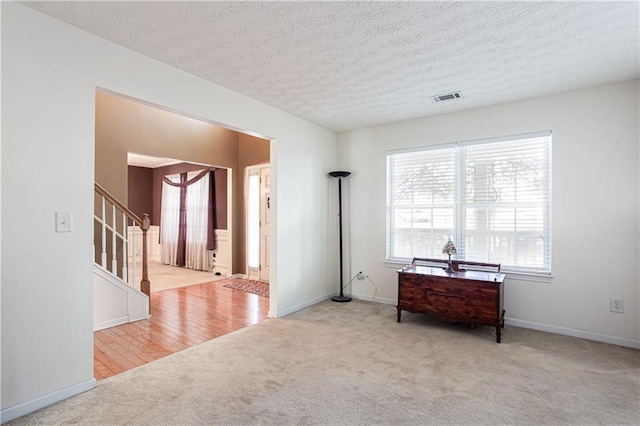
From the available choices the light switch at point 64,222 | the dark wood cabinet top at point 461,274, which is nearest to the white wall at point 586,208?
the dark wood cabinet top at point 461,274

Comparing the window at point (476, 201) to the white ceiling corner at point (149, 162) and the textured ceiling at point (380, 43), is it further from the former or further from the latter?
the white ceiling corner at point (149, 162)

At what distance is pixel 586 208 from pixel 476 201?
3.26 feet

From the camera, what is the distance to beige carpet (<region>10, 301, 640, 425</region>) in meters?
1.98

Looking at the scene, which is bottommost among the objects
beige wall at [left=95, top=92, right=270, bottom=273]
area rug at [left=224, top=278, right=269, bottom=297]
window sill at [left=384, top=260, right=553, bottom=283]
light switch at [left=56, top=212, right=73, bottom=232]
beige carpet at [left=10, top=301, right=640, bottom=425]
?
area rug at [left=224, top=278, right=269, bottom=297]

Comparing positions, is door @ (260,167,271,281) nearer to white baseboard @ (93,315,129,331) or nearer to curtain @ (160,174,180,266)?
white baseboard @ (93,315,129,331)

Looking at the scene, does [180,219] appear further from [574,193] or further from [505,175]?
[574,193]

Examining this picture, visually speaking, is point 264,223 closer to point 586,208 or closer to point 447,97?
point 447,97

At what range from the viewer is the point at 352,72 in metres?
2.86

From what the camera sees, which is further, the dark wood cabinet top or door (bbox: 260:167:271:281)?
door (bbox: 260:167:271:281)

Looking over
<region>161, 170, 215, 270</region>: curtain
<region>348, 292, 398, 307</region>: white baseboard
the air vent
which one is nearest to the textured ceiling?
the air vent

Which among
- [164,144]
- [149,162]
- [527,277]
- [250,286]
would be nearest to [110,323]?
[250,286]

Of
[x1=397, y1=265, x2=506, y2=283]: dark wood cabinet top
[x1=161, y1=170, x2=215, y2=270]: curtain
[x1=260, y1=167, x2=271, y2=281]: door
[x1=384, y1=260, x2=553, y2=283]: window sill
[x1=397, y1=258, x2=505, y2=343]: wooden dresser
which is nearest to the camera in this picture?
[x1=397, y1=258, x2=505, y2=343]: wooden dresser

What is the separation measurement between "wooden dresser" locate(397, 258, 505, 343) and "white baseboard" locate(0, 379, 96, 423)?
9.34 ft

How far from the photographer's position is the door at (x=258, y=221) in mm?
5988
